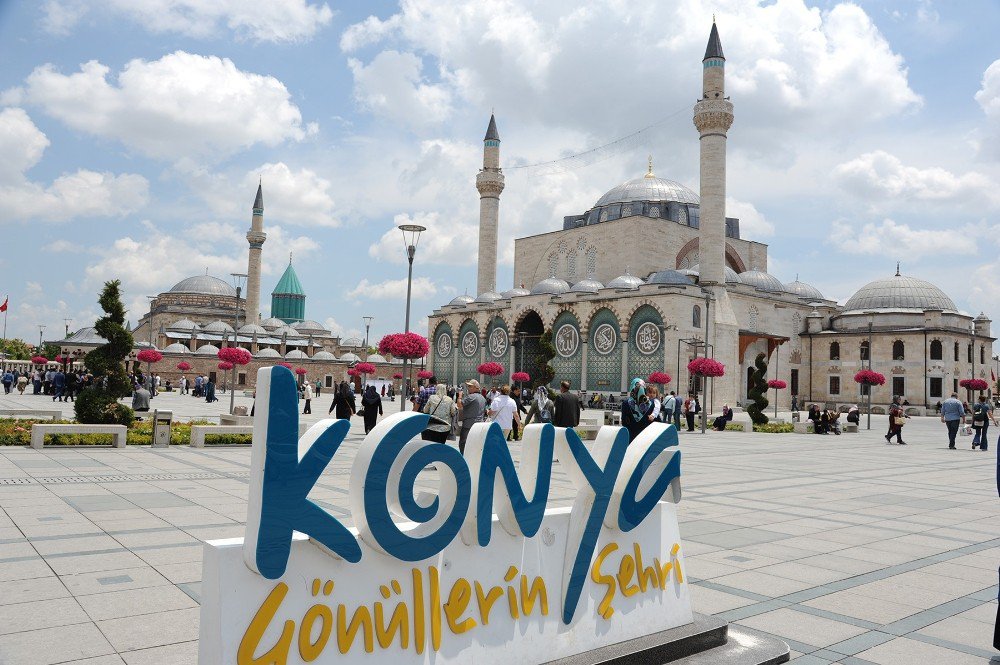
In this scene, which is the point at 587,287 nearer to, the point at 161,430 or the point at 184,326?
the point at 161,430

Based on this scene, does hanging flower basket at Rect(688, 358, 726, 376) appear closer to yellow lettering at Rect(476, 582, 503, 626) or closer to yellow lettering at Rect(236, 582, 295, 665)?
yellow lettering at Rect(476, 582, 503, 626)

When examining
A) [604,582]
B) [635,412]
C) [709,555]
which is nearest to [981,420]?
[635,412]

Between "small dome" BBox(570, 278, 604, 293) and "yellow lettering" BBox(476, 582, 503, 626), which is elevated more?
"small dome" BBox(570, 278, 604, 293)

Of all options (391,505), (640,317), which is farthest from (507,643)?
(640,317)

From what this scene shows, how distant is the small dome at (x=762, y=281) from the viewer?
54.6 m

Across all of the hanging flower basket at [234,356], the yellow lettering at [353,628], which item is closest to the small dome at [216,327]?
the hanging flower basket at [234,356]

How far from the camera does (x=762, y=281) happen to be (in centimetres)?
5519

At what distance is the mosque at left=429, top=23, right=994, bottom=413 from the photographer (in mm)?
42625

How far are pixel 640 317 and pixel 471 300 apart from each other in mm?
16129

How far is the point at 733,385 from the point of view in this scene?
44.2 meters

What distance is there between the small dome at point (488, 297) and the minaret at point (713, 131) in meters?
16.8

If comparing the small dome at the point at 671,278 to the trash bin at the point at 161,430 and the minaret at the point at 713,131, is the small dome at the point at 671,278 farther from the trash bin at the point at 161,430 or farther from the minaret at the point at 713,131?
the trash bin at the point at 161,430

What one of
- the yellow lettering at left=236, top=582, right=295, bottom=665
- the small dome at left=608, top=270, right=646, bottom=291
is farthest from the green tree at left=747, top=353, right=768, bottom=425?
the yellow lettering at left=236, top=582, right=295, bottom=665

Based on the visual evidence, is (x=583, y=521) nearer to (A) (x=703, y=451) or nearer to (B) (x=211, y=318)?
(A) (x=703, y=451)
